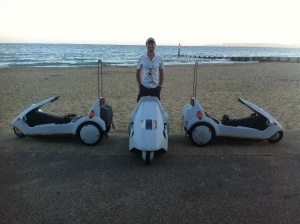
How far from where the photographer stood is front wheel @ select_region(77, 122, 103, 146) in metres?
6.14

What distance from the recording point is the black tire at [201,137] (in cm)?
609

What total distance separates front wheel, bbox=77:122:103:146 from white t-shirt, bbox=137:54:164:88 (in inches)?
52.2

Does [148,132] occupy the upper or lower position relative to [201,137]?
upper

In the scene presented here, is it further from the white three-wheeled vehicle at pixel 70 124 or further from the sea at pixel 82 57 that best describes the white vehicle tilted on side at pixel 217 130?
the sea at pixel 82 57

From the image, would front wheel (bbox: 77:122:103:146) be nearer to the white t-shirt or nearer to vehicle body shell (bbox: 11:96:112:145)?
vehicle body shell (bbox: 11:96:112:145)

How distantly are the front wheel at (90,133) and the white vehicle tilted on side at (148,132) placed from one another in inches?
29.3

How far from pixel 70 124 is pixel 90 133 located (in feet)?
1.46

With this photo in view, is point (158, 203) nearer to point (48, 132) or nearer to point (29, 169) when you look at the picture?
point (29, 169)

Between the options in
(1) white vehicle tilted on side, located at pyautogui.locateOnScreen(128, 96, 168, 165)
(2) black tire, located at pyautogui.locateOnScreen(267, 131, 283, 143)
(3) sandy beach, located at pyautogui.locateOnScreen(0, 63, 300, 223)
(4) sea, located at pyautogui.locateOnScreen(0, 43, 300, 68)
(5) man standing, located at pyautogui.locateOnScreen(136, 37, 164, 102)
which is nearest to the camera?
(3) sandy beach, located at pyautogui.locateOnScreen(0, 63, 300, 223)

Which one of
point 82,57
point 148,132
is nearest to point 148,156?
point 148,132

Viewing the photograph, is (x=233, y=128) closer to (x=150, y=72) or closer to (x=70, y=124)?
(x=150, y=72)

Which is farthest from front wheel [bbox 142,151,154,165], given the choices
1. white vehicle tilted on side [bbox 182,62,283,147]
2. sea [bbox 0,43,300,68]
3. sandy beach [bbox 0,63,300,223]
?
sea [bbox 0,43,300,68]

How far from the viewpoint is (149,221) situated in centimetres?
358

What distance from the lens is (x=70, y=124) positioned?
6.28m
